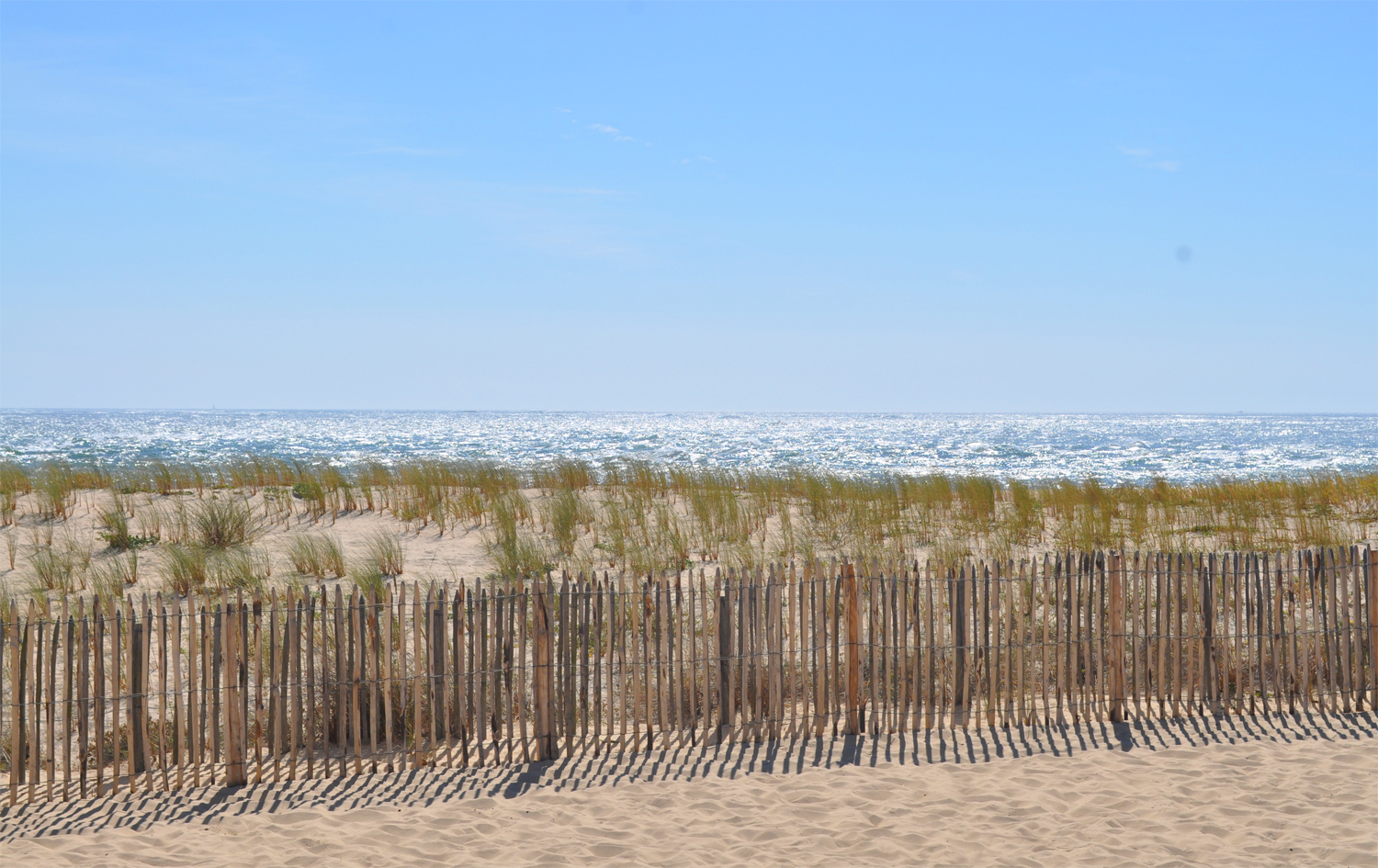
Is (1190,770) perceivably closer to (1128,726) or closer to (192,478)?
(1128,726)

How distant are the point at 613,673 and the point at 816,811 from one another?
58.4 inches

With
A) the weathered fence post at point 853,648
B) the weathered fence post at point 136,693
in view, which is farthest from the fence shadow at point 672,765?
the weathered fence post at point 136,693

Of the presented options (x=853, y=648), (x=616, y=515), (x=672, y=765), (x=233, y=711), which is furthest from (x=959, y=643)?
(x=616, y=515)

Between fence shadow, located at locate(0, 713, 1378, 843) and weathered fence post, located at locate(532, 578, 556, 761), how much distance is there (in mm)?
116

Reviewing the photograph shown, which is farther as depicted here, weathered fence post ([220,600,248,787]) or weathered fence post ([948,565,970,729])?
weathered fence post ([948,565,970,729])

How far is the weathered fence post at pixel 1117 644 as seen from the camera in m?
5.42

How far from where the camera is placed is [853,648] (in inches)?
207

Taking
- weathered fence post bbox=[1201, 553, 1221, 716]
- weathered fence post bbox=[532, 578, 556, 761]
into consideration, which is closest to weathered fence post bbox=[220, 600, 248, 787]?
weathered fence post bbox=[532, 578, 556, 761]

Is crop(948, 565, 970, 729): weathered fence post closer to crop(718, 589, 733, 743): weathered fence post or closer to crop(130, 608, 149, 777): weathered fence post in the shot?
crop(718, 589, 733, 743): weathered fence post

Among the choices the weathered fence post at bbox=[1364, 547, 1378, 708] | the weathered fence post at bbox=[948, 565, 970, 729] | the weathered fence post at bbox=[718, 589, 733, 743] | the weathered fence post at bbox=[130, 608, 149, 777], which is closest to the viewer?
the weathered fence post at bbox=[130, 608, 149, 777]

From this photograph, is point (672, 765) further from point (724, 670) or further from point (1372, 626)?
point (1372, 626)

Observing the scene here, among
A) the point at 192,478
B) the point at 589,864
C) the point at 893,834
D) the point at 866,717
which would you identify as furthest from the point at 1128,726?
the point at 192,478

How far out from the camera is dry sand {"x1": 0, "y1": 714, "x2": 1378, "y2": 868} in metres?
3.95

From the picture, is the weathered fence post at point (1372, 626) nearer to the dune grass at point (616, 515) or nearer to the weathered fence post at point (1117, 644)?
the weathered fence post at point (1117, 644)
